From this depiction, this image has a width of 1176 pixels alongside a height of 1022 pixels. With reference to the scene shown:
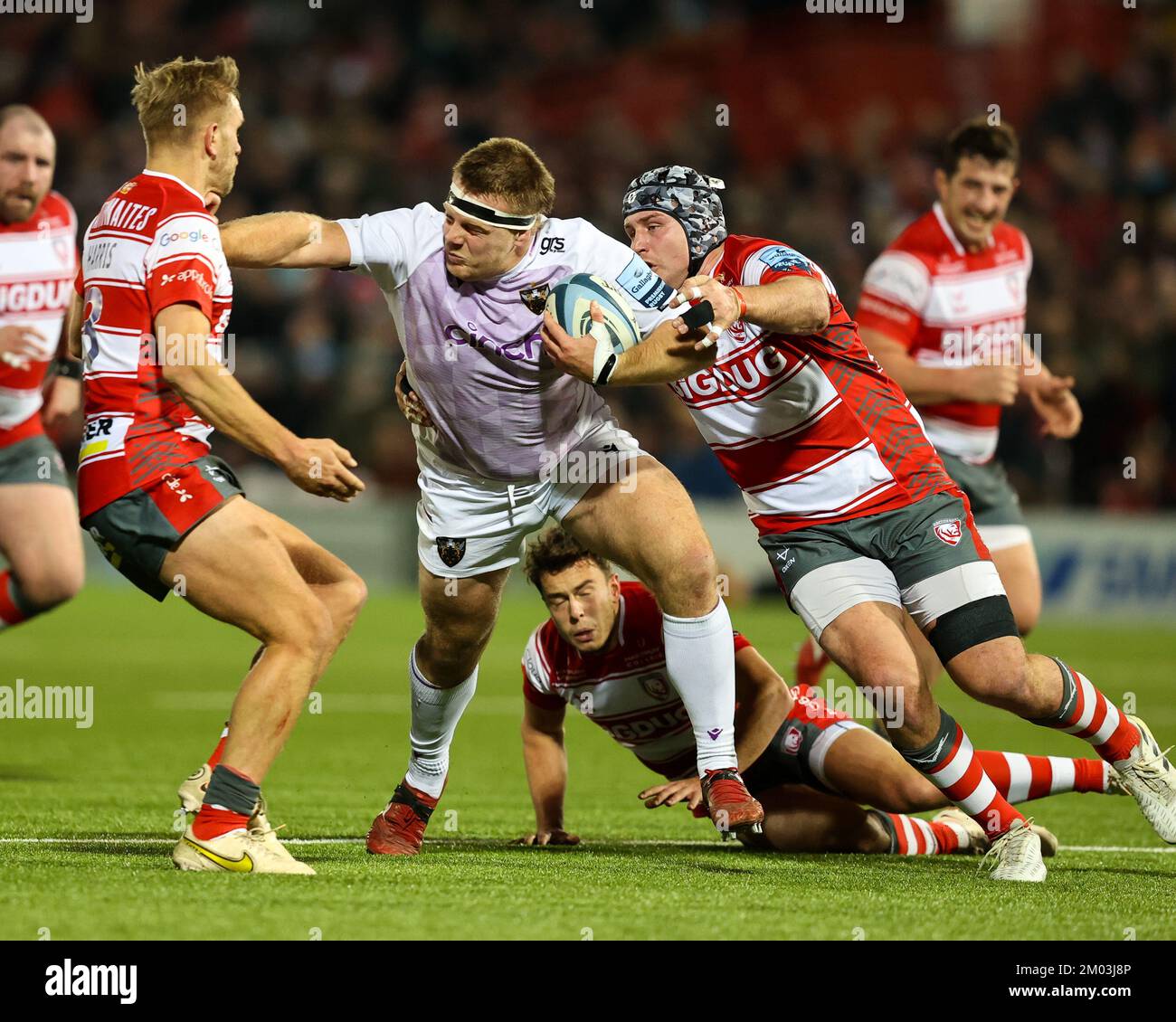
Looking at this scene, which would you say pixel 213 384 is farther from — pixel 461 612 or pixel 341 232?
pixel 461 612

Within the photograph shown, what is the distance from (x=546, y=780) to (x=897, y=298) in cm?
296

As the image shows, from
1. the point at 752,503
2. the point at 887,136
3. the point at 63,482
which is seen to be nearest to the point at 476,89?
the point at 887,136

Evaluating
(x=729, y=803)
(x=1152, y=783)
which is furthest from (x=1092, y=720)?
(x=729, y=803)

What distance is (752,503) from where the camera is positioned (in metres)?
5.93

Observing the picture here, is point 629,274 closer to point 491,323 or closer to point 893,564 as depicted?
point 491,323

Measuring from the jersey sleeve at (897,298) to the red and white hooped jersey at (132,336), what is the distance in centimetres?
345

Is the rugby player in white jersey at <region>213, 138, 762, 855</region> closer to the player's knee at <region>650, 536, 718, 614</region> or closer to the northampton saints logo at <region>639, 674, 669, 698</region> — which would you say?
the player's knee at <region>650, 536, 718, 614</region>

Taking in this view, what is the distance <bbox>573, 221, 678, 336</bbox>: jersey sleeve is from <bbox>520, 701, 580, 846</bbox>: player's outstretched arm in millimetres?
1631

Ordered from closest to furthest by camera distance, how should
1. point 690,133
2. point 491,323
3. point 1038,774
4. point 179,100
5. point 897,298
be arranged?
point 179,100
point 491,323
point 1038,774
point 897,298
point 690,133

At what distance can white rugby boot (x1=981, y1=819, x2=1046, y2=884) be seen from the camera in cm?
532

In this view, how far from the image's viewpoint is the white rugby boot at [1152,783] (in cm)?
558

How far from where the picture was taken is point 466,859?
219 inches

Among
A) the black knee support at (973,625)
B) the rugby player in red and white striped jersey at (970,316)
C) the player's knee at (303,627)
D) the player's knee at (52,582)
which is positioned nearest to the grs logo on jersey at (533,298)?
the player's knee at (303,627)

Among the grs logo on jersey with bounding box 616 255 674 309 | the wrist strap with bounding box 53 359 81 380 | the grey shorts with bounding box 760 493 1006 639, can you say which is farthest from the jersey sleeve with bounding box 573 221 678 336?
the wrist strap with bounding box 53 359 81 380
